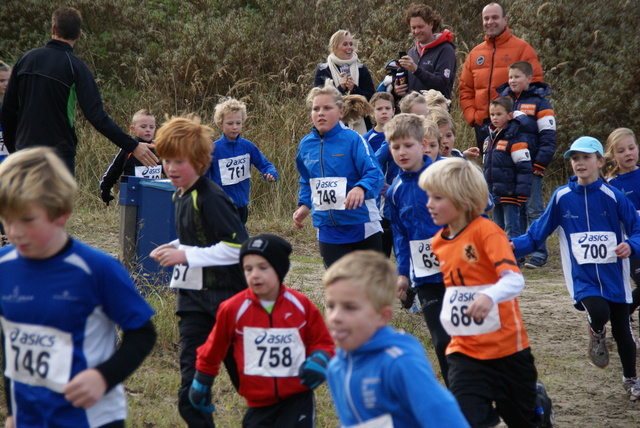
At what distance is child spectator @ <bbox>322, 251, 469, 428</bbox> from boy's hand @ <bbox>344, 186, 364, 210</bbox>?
10.3 feet

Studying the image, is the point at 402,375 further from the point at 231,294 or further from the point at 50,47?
the point at 50,47

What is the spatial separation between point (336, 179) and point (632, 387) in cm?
271

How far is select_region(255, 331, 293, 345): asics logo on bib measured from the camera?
3.97 meters

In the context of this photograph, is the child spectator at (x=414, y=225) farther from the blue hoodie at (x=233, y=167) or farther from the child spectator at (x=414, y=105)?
the blue hoodie at (x=233, y=167)

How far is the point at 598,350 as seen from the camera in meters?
6.21

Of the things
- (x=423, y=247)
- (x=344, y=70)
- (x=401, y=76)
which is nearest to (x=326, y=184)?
(x=423, y=247)

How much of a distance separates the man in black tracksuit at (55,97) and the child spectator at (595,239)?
3486 mm

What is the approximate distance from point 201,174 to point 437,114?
3077 mm

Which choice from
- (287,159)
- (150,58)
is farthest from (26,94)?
(150,58)

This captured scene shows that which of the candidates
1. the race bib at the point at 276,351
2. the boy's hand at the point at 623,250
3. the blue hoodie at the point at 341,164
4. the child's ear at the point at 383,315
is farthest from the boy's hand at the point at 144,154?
the child's ear at the point at 383,315

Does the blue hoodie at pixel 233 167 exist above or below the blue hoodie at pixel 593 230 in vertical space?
above

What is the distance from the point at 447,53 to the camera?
969 cm

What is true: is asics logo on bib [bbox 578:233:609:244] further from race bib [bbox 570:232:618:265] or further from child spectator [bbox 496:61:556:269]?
child spectator [bbox 496:61:556:269]

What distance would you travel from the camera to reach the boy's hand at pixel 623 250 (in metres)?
5.61
